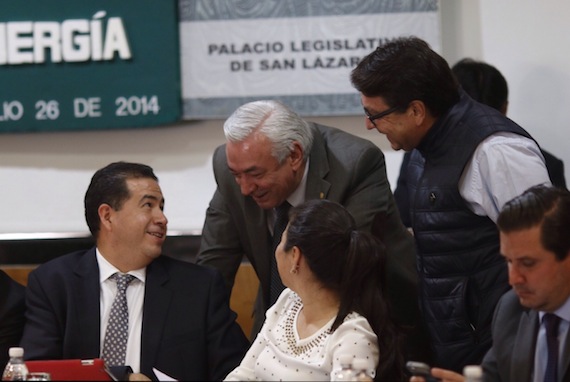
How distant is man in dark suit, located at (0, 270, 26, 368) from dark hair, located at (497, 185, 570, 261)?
1792 mm

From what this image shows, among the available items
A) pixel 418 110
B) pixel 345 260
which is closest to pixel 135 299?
pixel 345 260

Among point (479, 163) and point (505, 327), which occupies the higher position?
point (479, 163)

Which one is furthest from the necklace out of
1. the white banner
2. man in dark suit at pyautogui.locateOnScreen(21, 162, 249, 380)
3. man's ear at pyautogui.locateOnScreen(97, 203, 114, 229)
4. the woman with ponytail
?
the white banner

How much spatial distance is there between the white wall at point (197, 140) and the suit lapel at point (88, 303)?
1.26 metres

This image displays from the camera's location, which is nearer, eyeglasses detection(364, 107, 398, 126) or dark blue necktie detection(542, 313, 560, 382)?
dark blue necktie detection(542, 313, 560, 382)

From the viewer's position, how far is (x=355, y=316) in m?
3.01

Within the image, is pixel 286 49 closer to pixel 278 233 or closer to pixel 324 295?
pixel 278 233

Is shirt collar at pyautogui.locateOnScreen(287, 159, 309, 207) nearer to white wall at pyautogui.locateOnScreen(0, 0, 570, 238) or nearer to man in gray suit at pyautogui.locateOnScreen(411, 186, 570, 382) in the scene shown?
man in gray suit at pyautogui.locateOnScreen(411, 186, 570, 382)

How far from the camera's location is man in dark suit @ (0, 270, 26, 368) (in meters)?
3.62

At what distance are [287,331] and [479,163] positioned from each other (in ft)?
2.47

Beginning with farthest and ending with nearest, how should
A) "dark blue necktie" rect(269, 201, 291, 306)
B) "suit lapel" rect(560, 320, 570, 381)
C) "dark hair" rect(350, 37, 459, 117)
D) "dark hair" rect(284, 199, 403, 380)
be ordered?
"dark blue necktie" rect(269, 201, 291, 306) < "dark hair" rect(350, 37, 459, 117) < "dark hair" rect(284, 199, 403, 380) < "suit lapel" rect(560, 320, 570, 381)

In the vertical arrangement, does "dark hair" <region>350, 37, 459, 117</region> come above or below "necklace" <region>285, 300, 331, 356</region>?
above

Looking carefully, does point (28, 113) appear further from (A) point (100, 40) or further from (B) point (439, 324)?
(B) point (439, 324)

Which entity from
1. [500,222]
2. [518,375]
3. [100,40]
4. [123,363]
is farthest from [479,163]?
[100,40]
